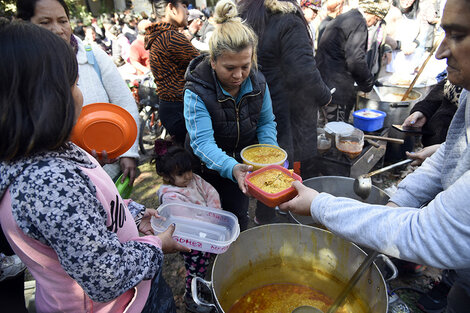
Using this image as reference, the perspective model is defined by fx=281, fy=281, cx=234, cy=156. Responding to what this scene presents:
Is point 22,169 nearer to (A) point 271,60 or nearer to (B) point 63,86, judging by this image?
(B) point 63,86

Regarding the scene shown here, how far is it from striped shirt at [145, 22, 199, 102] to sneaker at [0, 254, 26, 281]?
2200 millimetres

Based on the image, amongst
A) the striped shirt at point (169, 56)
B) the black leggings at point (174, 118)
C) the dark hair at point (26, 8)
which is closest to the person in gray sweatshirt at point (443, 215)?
the black leggings at point (174, 118)

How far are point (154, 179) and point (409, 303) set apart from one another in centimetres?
373

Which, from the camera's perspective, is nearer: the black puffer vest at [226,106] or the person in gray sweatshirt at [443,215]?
the person in gray sweatshirt at [443,215]

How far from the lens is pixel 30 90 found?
0.85m

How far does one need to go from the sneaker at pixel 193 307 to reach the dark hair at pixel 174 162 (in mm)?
1097

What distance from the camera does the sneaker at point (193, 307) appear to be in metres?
2.51

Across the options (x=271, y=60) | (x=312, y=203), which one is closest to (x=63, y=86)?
(x=312, y=203)

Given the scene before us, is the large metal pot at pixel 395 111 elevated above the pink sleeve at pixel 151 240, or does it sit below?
below

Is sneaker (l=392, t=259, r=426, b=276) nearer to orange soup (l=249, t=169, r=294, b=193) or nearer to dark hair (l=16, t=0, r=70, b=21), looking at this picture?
orange soup (l=249, t=169, r=294, b=193)

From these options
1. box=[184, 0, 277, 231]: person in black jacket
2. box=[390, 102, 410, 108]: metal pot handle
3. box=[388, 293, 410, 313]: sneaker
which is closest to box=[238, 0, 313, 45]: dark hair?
box=[184, 0, 277, 231]: person in black jacket

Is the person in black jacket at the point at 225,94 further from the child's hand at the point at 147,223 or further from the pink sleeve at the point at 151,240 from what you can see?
the pink sleeve at the point at 151,240

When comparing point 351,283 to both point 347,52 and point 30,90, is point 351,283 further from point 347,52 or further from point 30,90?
point 347,52

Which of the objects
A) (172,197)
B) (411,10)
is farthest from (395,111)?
(411,10)
